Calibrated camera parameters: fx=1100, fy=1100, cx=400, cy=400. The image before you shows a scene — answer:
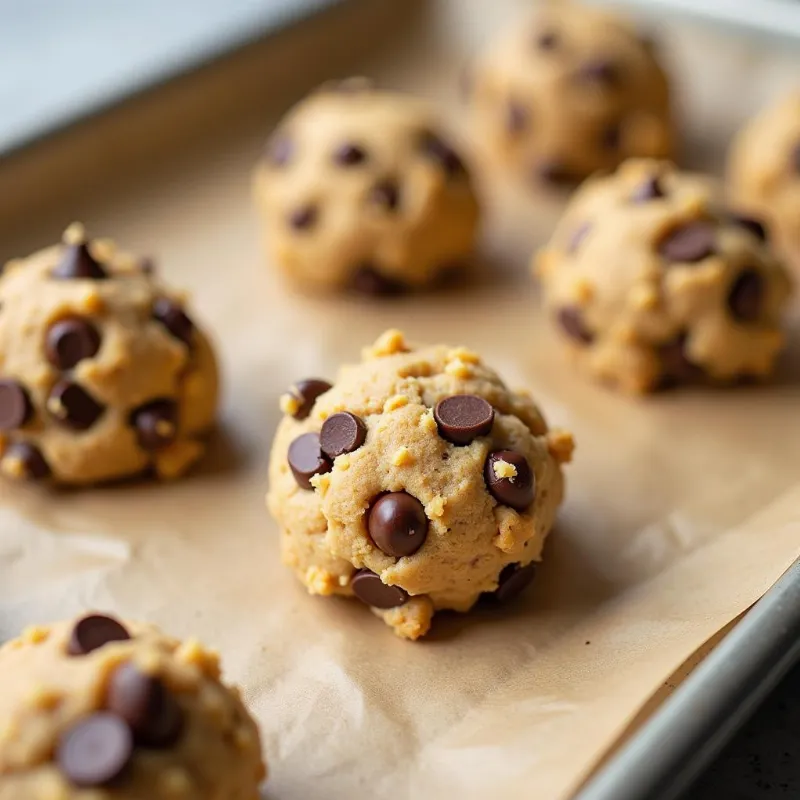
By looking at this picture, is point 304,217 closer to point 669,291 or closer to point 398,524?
point 669,291

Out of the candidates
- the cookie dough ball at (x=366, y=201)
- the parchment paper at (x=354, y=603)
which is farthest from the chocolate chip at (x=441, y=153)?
the parchment paper at (x=354, y=603)

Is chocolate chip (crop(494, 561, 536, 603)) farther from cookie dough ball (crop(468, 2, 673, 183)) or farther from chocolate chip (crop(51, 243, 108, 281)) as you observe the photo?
cookie dough ball (crop(468, 2, 673, 183))

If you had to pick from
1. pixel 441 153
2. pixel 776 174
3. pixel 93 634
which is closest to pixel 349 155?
pixel 441 153

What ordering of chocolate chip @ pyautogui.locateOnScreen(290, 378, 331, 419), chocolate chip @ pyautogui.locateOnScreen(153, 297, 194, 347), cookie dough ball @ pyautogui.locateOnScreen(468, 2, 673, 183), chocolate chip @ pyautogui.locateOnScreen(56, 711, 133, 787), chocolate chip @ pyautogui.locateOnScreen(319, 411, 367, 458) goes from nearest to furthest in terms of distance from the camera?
chocolate chip @ pyautogui.locateOnScreen(56, 711, 133, 787) < chocolate chip @ pyautogui.locateOnScreen(319, 411, 367, 458) < chocolate chip @ pyautogui.locateOnScreen(290, 378, 331, 419) < chocolate chip @ pyautogui.locateOnScreen(153, 297, 194, 347) < cookie dough ball @ pyautogui.locateOnScreen(468, 2, 673, 183)

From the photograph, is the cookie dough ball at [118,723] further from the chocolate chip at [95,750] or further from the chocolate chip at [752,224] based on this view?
the chocolate chip at [752,224]

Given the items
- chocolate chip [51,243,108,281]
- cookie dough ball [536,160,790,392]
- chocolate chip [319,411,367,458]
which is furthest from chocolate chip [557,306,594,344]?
chocolate chip [51,243,108,281]
